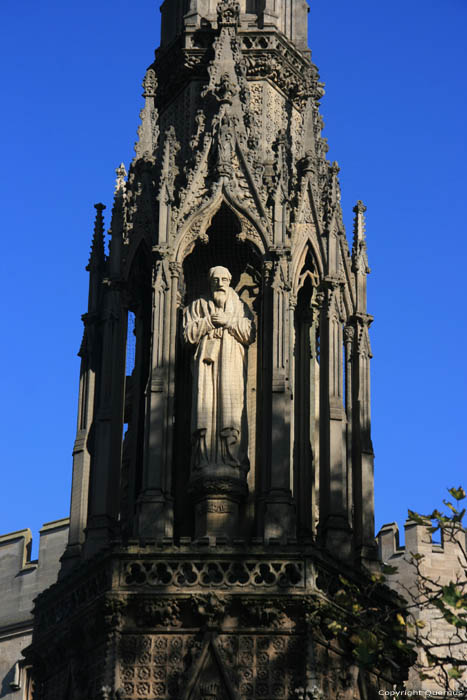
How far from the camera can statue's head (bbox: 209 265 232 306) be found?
37719 millimetres

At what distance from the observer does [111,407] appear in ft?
125

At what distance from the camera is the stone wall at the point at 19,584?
5416cm

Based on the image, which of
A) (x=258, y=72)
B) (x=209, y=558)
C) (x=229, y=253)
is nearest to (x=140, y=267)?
(x=229, y=253)

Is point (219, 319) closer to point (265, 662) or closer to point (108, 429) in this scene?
point (108, 429)

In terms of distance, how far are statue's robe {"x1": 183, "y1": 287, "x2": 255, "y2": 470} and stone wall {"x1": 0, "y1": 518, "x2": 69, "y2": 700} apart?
1729cm

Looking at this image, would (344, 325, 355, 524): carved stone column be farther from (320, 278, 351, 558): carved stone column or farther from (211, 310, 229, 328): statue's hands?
(211, 310, 229, 328): statue's hands

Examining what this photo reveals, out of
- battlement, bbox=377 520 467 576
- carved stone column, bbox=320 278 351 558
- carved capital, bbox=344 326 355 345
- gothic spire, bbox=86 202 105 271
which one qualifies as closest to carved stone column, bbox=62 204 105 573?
gothic spire, bbox=86 202 105 271

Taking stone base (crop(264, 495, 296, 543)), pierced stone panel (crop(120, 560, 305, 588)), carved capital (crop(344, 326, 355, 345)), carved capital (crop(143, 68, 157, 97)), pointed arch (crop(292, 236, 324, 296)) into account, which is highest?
carved capital (crop(143, 68, 157, 97))

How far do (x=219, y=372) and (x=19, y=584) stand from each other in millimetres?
19779

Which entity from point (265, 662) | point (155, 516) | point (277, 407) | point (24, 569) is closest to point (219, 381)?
point (277, 407)

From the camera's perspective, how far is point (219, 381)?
121 ft

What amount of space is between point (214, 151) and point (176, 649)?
9495mm

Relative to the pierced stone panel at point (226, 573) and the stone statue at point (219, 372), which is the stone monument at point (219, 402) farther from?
the pierced stone panel at point (226, 573)

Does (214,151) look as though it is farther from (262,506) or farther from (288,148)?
(262,506)
